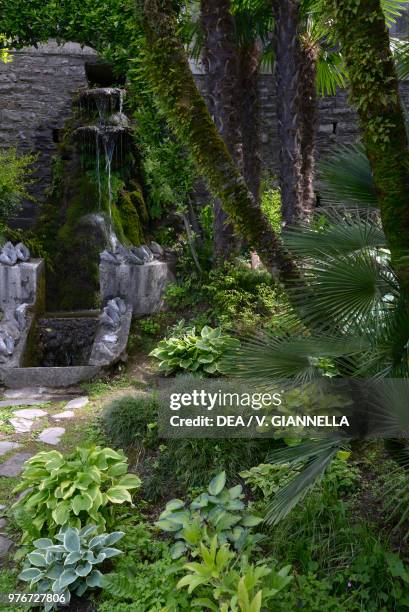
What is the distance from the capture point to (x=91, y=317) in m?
6.52

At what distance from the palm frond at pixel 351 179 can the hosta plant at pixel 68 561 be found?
77.0 inches

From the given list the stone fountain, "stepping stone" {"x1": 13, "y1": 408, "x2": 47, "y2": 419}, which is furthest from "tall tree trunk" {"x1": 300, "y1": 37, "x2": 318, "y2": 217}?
"stepping stone" {"x1": 13, "y1": 408, "x2": 47, "y2": 419}

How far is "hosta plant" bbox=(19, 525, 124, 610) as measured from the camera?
109 inches

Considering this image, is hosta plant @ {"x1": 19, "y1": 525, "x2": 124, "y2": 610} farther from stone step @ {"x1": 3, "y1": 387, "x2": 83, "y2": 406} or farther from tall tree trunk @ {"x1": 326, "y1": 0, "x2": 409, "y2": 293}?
stone step @ {"x1": 3, "y1": 387, "x2": 83, "y2": 406}

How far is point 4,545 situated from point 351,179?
101 inches

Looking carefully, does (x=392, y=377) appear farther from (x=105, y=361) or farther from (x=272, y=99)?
(x=272, y=99)

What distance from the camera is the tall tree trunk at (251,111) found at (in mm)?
7613

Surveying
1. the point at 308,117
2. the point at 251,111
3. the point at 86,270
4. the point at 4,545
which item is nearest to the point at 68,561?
the point at 4,545

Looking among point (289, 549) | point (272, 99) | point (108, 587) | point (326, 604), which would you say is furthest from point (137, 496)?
point (272, 99)

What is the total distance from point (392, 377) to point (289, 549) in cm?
100

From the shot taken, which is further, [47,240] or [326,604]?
[47,240]

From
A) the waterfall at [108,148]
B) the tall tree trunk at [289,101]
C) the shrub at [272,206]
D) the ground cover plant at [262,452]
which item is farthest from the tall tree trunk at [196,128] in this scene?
the shrub at [272,206]

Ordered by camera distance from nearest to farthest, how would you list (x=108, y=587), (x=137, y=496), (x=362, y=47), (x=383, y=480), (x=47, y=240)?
(x=362, y=47)
(x=108, y=587)
(x=383, y=480)
(x=137, y=496)
(x=47, y=240)

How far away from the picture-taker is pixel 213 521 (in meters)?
2.89
